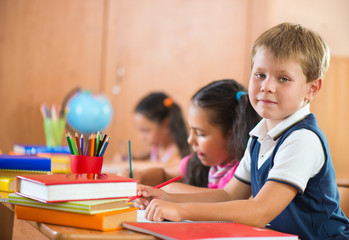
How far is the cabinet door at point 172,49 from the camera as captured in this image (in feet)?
13.8

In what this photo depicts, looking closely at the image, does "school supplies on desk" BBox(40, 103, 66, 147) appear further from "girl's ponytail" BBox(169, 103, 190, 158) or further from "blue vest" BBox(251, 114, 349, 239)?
"blue vest" BBox(251, 114, 349, 239)

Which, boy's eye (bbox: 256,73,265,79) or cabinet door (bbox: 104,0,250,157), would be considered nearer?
boy's eye (bbox: 256,73,265,79)

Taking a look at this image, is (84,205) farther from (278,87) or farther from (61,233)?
(278,87)

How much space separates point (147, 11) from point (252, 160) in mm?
3382

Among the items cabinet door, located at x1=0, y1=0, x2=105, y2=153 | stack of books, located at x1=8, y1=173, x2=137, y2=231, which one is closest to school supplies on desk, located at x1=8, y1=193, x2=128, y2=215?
stack of books, located at x1=8, y1=173, x2=137, y2=231

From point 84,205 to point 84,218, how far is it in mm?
21

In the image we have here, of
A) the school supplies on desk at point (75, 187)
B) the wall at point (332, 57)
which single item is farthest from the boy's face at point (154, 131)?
the school supplies on desk at point (75, 187)

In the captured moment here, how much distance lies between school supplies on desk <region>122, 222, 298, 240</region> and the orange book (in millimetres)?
20

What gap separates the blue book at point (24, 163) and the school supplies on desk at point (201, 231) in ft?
1.60

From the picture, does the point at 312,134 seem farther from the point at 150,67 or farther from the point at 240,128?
the point at 150,67

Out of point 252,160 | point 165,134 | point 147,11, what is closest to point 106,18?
point 147,11

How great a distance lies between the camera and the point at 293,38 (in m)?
1.04

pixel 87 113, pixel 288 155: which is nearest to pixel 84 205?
pixel 288 155

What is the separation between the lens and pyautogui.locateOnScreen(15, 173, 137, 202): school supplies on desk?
0.77 meters
